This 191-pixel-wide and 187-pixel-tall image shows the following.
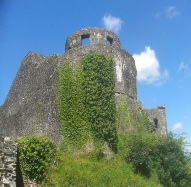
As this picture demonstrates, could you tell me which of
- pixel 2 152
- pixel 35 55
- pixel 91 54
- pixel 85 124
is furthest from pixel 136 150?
pixel 35 55

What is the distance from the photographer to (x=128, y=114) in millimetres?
24812

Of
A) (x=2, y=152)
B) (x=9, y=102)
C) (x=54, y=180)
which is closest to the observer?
(x=2, y=152)

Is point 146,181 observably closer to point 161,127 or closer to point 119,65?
→ point 119,65

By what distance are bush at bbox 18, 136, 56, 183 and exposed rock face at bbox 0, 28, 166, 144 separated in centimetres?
406

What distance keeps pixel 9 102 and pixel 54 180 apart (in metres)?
14.2

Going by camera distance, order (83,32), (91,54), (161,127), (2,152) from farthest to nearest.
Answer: (161,127), (83,32), (91,54), (2,152)

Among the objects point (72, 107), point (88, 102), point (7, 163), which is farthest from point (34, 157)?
point (88, 102)

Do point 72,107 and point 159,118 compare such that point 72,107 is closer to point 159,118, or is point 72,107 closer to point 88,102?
point 88,102

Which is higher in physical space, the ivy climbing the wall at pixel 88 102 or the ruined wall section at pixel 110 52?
the ruined wall section at pixel 110 52

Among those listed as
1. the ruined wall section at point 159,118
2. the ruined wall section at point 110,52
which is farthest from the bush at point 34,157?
the ruined wall section at point 159,118

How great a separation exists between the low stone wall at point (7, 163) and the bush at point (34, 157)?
1.86 meters

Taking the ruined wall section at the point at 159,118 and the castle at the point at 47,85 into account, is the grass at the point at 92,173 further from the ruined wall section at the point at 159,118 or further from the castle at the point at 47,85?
the ruined wall section at the point at 159,118

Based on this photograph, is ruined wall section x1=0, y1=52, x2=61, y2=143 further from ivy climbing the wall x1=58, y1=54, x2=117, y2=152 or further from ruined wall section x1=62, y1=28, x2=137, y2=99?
ruined wall section x1=62, y1=28, x2=137, y2=99

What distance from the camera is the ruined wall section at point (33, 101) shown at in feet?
78.3
